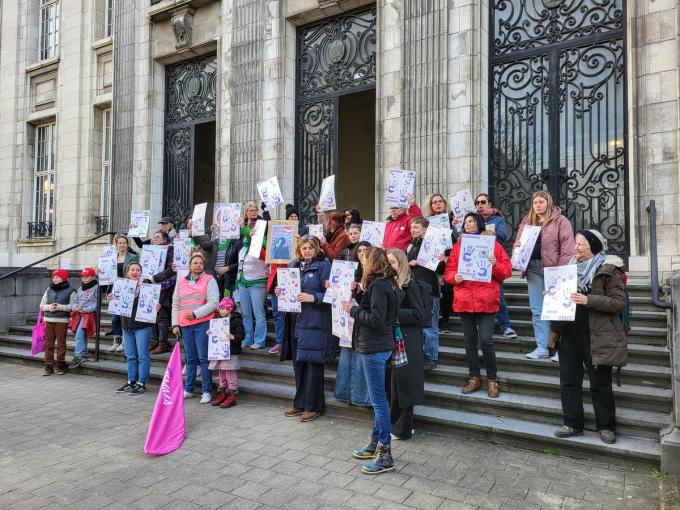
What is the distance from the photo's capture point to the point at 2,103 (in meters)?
16.9

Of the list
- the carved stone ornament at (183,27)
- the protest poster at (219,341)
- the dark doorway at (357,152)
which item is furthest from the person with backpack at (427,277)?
the dark doorway at (357,152)

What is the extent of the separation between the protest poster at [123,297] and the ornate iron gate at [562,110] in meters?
5.85

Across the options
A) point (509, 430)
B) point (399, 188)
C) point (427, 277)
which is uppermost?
point (399, 188)

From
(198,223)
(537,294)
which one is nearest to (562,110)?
(537,294)

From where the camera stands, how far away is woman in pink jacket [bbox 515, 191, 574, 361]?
229 inches

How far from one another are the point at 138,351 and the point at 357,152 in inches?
446

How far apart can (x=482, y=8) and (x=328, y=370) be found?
6.38 m

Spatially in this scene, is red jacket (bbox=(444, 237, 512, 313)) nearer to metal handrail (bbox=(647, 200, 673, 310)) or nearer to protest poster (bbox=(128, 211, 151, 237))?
metal handrail (bbox=(647, 200, 673, 310))

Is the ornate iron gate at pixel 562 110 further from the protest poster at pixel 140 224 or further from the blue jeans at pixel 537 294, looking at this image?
the protest poster at pixel 140 224

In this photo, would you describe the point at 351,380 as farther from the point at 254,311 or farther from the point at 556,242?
the point at 556,242

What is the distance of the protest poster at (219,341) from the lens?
6480mm

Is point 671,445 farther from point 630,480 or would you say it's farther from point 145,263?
point 145,263

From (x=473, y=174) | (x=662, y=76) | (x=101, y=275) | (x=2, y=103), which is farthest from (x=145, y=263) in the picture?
(x=2, y=103)

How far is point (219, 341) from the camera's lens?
650cm
